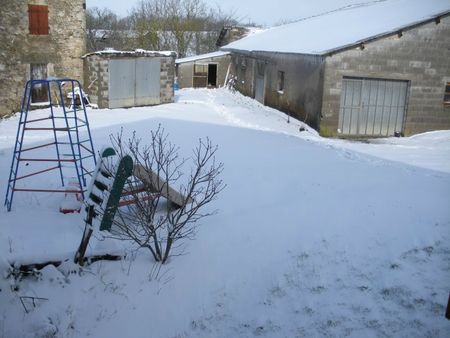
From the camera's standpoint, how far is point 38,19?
56.9ft

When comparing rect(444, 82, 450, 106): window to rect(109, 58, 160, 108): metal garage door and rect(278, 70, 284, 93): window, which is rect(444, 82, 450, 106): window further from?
rect(109, 58, 160, 108): metal garage door

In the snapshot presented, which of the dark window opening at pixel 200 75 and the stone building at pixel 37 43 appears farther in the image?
the dark window opening at pixel 200 75

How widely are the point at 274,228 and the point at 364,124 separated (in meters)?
10.4

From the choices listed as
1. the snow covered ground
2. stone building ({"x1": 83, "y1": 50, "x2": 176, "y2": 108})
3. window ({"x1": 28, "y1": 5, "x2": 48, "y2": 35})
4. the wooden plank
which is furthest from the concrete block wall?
the wooden plank

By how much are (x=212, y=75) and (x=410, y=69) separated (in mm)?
17865

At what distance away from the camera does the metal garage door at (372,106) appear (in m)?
15.1

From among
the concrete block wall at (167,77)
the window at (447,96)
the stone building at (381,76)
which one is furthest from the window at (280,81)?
the window at (447,96)

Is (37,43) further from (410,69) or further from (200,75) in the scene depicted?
(410,69)

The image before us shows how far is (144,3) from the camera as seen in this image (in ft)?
151

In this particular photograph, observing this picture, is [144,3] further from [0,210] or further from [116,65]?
[0,210]

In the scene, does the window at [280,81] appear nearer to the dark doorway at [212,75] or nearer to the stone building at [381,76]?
the stone building at [381,76]

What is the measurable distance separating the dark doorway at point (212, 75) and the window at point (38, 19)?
14.7 meters

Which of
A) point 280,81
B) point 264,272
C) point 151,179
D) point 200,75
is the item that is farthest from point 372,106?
point 200,75

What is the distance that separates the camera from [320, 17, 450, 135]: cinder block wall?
1460cm
